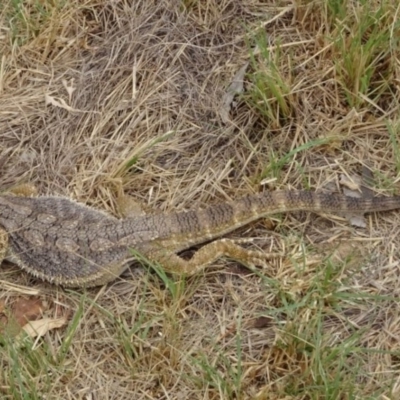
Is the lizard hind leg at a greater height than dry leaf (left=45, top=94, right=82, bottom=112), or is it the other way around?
dry leaf (left=45, top=94, right=82, bottom=112)

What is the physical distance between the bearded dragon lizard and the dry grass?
11 cm

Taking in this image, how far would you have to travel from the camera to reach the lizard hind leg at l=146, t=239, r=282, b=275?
4105mm

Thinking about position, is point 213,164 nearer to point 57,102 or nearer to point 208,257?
point 208,257

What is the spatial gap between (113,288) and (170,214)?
559 mm

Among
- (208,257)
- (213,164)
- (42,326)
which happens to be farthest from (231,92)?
(42,326)

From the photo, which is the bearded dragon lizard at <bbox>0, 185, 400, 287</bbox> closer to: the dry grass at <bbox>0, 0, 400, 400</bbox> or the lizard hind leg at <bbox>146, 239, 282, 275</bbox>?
the lizard hind leg at <bbox>146, 239, 282, 275</bbox>

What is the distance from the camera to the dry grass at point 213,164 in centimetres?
370

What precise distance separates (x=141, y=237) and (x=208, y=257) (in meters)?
0.42

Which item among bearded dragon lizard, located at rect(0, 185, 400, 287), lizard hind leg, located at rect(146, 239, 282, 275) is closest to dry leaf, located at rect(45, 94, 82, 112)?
bearded dragon lizard, located at rect(0, 185, 400, 287)

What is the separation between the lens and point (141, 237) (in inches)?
165

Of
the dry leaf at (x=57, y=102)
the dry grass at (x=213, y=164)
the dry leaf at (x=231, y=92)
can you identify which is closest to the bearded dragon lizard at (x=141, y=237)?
the dry grass at (x=213, y=164)

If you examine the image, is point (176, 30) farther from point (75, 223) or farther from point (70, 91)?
point (75, 223)

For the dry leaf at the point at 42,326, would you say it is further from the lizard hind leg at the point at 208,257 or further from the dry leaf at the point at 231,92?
→ the dry leaf at the point at 231,92

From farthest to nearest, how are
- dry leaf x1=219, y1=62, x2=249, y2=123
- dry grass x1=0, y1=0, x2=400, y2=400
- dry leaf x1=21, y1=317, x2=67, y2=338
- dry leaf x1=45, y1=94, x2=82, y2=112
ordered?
dry leaf x1=45, y1=94, x2=82, y2=112
dry leaf x1=219, y1=62, x2=249, y2=123
dry leaf x1=21, y1=317, x2=67, y2=338
dry grass x1=0, y1=0, x2=400, y2=400
